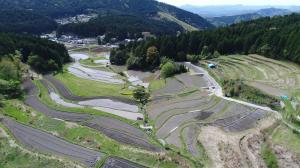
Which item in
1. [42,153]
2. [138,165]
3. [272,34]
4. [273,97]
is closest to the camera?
[138,165]

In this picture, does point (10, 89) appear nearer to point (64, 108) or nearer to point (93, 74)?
point (64, 108)

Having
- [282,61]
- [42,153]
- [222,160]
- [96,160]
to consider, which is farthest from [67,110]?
[282,61]

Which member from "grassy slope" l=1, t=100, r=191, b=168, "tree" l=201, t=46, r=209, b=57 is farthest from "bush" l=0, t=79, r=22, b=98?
"tree" l=201, t=46, r=209, b=57

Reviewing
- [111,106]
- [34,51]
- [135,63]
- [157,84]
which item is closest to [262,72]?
[157,84]

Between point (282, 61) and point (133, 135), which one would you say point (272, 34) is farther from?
point (133, 135)

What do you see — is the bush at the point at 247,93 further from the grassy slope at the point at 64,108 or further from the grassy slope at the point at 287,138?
the grassy slope at the point at 64,108

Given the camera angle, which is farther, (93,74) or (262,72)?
(93,74)
